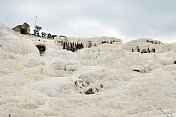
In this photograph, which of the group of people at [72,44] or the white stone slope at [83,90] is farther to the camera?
the group of people at [72,44]

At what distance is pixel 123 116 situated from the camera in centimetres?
1209

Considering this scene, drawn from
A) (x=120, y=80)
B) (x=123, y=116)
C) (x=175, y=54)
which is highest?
(x=175, y=54)

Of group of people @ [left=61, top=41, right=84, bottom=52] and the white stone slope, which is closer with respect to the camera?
the white stone slope

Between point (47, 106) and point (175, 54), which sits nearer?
point (47, 106)

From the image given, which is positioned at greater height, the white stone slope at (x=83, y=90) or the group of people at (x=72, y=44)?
the group of people at (x=72, y=44)

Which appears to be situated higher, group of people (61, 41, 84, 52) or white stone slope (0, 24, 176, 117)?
group of people (61, 41, 84, 52)

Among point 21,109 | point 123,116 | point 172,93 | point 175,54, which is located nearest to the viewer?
point 21,109

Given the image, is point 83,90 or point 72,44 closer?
point 83,90

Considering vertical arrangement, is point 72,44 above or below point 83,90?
above

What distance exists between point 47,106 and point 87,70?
28.3 ft

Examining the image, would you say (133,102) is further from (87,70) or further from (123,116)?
(87,70)

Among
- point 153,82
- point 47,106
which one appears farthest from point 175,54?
point 47,106

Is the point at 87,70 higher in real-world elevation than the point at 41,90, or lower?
higher

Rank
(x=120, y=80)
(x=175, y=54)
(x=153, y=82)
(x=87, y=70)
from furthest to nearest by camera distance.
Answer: (x=175, y=54) → (x=87, y=70) → (x=120, y=80) → (x=153, y=82)
